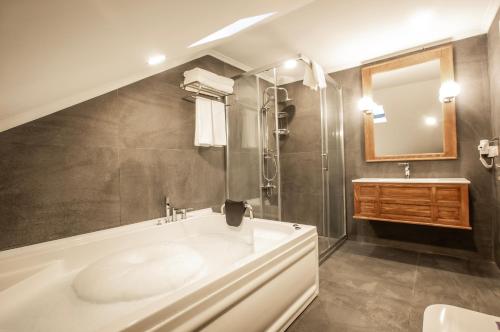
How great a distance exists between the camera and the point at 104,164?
1.83 m

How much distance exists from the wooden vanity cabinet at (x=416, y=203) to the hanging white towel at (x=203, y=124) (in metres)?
1.77

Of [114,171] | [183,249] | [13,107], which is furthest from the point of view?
[114,171]

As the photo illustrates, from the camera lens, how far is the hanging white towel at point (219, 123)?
2.59m

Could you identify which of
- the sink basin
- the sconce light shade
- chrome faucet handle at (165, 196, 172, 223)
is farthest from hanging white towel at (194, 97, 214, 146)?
the sink basin

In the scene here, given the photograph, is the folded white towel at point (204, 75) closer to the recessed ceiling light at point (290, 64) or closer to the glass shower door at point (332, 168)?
the recessed ceiling light at point (290, 64)

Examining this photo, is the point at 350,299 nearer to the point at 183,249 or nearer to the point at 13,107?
the point at 183,249

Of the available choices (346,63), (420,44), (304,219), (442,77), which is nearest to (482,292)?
(304,219)

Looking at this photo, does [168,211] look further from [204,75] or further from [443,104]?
[443,104]

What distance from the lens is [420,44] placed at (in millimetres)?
2684

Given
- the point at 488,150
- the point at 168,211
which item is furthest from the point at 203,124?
the point at 488,150

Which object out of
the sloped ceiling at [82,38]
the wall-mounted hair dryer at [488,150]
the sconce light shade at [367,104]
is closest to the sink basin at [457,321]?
the sloped ceiling at [82,38]

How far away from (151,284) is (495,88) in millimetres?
3243

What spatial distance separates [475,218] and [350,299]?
1.79 meters

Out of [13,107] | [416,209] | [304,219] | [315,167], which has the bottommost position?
[304,219]
